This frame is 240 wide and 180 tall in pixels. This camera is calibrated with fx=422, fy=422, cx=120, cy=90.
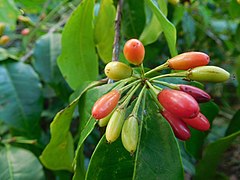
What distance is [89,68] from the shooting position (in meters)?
1.33

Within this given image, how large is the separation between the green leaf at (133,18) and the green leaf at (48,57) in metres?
0.36

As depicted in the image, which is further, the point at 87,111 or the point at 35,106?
the point at 35,106

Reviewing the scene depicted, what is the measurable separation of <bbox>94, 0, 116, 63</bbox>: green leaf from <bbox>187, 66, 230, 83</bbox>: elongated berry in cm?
51

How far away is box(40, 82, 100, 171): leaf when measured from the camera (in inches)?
42.8

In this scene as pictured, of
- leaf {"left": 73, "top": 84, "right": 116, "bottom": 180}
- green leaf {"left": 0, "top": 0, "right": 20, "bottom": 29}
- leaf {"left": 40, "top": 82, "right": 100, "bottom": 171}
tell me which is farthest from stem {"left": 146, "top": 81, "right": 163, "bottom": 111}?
green leaf {"left": 0, "top": 0, "right": 20, "bottom": 29}

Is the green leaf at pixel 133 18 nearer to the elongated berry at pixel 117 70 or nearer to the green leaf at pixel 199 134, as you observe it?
the green leaf at pixel 199 134

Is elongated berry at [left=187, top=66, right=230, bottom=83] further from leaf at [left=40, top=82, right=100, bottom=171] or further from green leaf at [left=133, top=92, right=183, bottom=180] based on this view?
leaf at [left=40, top=82, right=100, bottom=171]

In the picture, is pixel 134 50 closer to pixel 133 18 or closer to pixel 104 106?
pixel 104 106

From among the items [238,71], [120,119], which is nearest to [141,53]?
[120,119]

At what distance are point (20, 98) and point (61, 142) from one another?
44 centimetres

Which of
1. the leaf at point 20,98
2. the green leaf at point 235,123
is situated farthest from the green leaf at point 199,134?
the leaf at point 20,98

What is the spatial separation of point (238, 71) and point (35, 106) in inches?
28.5

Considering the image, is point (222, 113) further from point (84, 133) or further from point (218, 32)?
point (84, 133)

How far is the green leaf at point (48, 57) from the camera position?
66.2 inches
